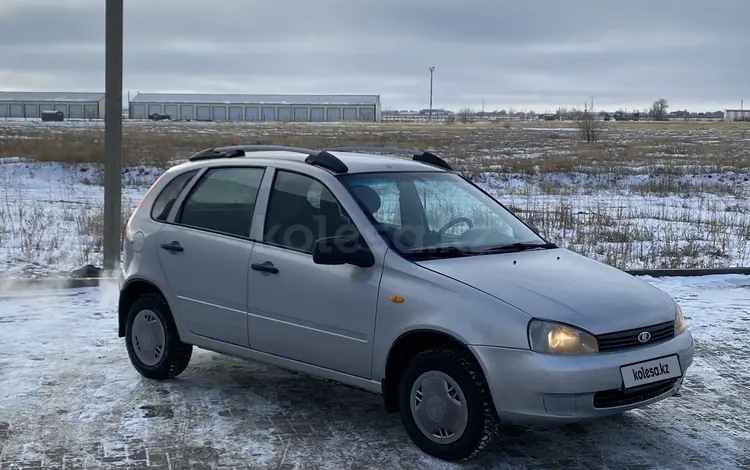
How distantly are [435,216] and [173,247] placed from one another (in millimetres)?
1898

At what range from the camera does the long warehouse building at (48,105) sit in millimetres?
121938

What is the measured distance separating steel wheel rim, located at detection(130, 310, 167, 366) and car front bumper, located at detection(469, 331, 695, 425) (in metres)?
2.74

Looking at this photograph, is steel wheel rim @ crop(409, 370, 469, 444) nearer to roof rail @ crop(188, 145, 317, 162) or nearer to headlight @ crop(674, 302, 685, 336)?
headlight @ crop(674, 302, 685, 336)

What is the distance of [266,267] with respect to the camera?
18.4 ft

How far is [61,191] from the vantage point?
2058 centimetres

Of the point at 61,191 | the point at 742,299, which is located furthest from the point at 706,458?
the point at 61,191

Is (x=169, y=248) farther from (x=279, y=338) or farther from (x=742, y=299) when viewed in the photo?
(x=742, y=299)

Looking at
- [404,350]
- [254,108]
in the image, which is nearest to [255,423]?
[404,350]

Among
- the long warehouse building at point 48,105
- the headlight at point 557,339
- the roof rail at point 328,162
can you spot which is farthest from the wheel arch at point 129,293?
the long warehouse building at point 48,105

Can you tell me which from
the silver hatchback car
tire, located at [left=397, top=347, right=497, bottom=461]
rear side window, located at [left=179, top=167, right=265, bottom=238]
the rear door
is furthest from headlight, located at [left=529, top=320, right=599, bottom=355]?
rear side window, located at [left=179, top=167, right=265, bottom=238]

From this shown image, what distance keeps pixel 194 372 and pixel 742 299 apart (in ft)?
20.3

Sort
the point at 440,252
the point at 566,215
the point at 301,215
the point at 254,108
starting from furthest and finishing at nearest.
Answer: the point at 254,108
the point at 566,215
the point at 301,215
the point at 440,252

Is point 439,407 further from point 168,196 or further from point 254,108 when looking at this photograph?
point 254,108

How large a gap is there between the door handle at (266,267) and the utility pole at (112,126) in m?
4.87
